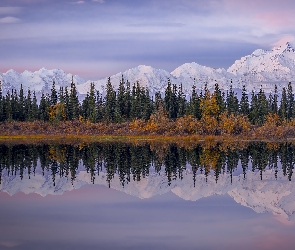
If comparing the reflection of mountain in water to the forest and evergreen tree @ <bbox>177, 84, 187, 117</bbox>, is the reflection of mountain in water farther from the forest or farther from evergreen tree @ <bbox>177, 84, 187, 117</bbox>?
evergreen tree @ <bbox>177, 84, 187, 117</bbox>

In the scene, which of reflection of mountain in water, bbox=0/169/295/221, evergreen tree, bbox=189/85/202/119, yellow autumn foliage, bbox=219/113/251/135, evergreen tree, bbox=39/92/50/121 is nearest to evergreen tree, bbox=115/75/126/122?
evergreen tree, bbox=189/85/202/119

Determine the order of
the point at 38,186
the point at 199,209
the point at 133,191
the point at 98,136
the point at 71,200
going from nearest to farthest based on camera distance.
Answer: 1. the point at 199,209
2. the point at 71,200
3. the point at 133,191
4. the point at 38,186
5. the point at 98,136

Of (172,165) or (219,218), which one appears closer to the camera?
(219,218)

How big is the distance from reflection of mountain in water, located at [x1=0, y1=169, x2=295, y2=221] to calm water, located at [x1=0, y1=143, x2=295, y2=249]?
57 mm

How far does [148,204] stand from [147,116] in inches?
3351

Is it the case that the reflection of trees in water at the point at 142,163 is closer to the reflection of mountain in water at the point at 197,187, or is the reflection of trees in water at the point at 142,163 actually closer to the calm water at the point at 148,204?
the calm water at the point at 148,204

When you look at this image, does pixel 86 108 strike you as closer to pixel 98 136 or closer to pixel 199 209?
pixel 98 136

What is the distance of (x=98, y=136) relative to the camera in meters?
98.9

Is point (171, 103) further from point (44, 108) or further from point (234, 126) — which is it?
point (234, 126)

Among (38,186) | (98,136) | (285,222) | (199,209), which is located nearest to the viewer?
(285,222)

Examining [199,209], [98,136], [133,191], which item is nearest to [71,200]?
[133,191]

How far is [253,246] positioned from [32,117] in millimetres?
106734

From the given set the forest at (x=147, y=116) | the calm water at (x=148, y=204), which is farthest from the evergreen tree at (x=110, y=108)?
the calm water at (x=148, y=204)

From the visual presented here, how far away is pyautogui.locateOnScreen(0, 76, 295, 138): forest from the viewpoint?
318 feet
